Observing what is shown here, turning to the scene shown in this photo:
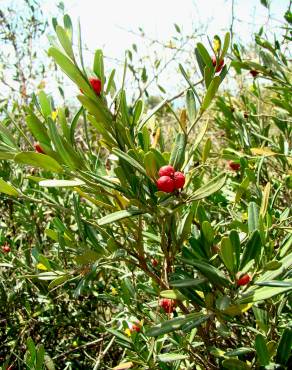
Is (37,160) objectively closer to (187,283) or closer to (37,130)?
(37,130)

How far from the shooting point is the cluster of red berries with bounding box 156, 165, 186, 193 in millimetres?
750

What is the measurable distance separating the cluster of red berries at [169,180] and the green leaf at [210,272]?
0.49 ft

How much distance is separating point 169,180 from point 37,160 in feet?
0.87

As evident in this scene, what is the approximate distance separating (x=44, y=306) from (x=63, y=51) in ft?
4.45

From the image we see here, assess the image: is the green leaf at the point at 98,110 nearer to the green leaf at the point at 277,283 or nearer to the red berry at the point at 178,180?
the red berry at the point at 178,180

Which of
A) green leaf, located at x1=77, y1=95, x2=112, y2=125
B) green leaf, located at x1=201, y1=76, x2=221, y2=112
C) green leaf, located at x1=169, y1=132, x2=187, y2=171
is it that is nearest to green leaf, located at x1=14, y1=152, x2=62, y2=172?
green leaf, located at x1=77, y1=95, x2=112, y2=125

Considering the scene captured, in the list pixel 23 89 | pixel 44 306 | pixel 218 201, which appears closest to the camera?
pixel 218 201

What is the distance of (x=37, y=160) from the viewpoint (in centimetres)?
79

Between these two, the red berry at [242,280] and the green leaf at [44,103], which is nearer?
the red berry at [242,280]

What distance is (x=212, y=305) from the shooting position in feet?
2.68

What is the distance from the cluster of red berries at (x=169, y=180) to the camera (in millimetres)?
750

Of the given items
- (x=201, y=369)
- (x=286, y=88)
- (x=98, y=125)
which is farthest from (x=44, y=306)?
(x=286, y=88)

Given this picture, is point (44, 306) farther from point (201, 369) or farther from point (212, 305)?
point (212, 305)

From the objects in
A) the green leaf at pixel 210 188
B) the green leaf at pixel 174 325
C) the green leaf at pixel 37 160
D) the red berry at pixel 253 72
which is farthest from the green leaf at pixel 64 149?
the red berry at pixel 253 72
